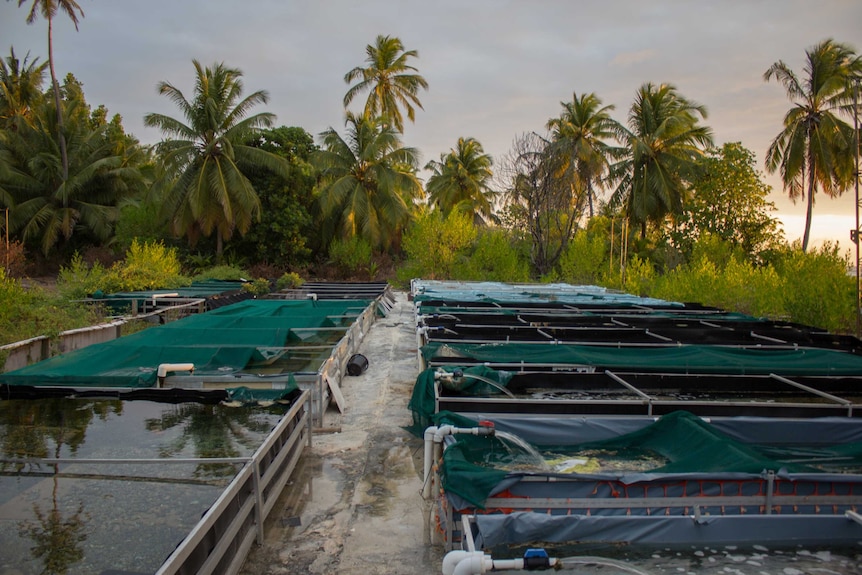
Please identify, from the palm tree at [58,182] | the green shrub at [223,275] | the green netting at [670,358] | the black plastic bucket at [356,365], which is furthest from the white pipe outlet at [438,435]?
the palm tree at [58,182]

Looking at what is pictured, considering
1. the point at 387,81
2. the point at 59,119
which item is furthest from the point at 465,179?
the point at 59,119

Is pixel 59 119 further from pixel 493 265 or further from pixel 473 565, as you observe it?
pixel 473 565

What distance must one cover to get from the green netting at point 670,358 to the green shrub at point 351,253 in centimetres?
2333

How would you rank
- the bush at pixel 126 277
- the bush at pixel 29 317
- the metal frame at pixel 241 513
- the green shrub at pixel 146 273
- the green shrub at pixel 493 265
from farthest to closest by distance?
1. the green shrub at pixel 493 265
2. the green shrub at pixel 146 273
3. the bush at pixel 126 277
4. the bush at pixel 29 317
5. the metal frame at pixel 241 513

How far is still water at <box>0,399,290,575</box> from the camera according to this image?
4.64 meters

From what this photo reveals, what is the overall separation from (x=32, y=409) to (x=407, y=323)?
11.3 metres

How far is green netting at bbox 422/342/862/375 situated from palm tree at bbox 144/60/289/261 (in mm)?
22144

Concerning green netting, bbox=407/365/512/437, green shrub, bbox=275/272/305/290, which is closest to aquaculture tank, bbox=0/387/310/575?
green netting, bbox=407/365/512/437

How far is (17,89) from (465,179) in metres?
27.4

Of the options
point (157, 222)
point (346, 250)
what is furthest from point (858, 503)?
point (157, 222)

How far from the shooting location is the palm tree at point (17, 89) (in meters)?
35.2

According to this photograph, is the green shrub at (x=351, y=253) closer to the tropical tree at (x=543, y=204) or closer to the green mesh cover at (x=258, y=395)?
the tropical tree at (x=543, y=204)

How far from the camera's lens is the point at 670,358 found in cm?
843

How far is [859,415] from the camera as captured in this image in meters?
6.23
